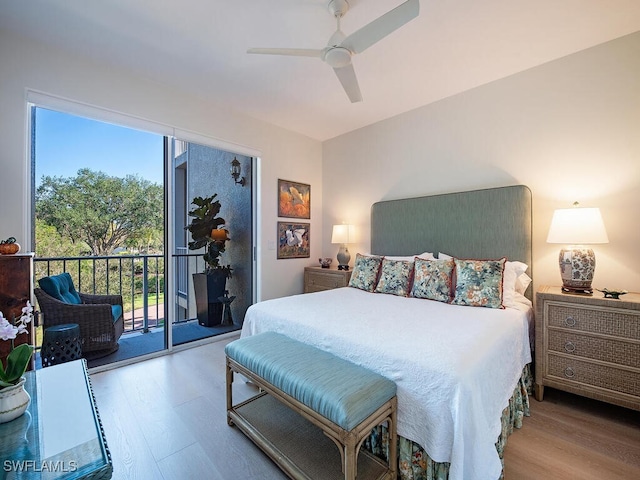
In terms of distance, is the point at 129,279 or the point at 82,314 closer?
the point at 82,314

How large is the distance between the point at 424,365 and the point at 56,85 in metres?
3.49

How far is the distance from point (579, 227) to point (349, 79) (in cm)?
210

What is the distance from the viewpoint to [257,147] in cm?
377

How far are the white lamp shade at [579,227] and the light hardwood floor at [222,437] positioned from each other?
129 centimetres

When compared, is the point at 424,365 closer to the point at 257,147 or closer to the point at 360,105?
the point at 360,105

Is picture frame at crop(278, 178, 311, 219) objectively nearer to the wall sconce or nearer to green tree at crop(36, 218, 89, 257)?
the wall sconce

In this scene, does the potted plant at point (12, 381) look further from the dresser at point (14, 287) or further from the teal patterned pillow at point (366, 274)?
the teal patterned pillow at point (366, 274)

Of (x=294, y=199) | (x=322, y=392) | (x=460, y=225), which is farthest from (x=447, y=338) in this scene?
(x=294, y=199)

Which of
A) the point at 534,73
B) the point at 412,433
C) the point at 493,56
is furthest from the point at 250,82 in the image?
the point at 412,433

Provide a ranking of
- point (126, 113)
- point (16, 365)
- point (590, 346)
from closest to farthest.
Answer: point (16, 365), point (590, 346), point (126, 113)

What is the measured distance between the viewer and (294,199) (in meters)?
4.24

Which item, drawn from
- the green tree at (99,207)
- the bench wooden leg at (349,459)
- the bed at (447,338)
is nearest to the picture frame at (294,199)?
the bed at (447,338)

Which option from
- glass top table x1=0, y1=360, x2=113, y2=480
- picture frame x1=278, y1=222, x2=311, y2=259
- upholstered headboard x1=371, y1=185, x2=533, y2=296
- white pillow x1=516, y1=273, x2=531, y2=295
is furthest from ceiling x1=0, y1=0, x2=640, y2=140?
glass top table x1=0, y1=360, x2=113, y2=480

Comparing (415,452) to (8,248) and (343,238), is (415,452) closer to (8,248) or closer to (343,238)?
(343,238)
